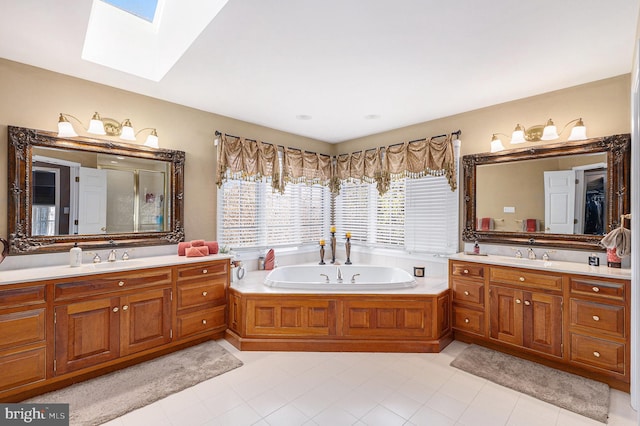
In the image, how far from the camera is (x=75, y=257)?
2580 millimetres

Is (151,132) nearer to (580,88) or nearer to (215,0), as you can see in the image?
(215,0)

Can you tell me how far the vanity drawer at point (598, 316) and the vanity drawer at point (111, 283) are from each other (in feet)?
12.2

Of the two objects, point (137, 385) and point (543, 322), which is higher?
point (543, 322)

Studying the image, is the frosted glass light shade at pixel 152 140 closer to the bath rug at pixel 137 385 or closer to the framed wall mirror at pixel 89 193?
the framed wall mirror at pixel 89 193

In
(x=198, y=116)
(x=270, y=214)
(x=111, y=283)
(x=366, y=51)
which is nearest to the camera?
(x=366, y=51)

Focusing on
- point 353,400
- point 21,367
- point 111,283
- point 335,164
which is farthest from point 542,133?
point 21,367

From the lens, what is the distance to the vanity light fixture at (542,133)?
2854 millimetres

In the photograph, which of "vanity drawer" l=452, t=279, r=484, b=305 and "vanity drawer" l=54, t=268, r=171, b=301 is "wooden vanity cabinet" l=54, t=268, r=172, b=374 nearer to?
"vanity drawer" l=54, t=268, r=171, b=301

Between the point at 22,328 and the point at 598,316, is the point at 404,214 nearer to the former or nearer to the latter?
the point at 598,316

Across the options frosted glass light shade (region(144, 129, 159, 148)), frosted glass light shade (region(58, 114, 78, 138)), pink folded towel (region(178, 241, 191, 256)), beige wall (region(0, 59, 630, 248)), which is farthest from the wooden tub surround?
frosted glass light shade (region(58, 114, 78, 138))

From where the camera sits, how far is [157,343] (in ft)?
9.22

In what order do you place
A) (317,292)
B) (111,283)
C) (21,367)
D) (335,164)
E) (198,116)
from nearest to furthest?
(21,367) → (111,283) → (317,292) → (198,116) → (335,164)

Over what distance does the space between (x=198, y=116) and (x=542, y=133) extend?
389 centimetres

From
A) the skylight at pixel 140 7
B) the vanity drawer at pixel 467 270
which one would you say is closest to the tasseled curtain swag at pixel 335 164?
the vanity drawer at pixel 467 270
